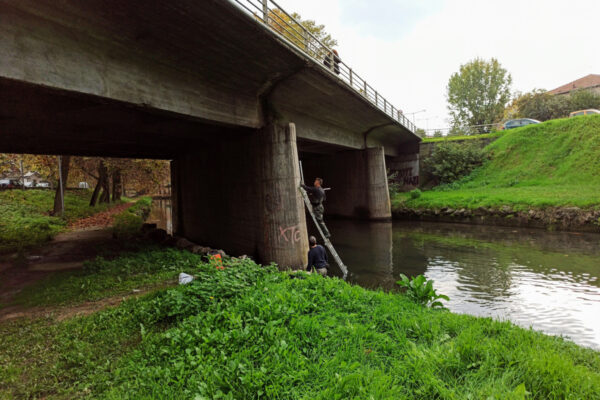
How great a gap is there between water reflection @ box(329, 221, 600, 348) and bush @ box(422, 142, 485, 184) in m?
12.4

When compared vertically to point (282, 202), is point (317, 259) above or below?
below

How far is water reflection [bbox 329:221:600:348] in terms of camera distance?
261 inches

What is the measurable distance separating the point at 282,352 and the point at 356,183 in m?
23.1

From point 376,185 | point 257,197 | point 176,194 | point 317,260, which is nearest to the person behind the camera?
point 317,260

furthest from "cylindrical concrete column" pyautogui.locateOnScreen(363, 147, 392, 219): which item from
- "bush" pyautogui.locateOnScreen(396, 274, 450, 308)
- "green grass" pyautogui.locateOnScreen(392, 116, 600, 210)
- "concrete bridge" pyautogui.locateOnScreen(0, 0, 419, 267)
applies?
"bush" pyautogui.locateOnScreen(396, 274, 450, 308)

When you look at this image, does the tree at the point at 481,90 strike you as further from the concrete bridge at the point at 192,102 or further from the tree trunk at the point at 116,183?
the tree trunk at the point at 116,183

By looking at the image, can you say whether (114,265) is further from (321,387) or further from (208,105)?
(321,387)

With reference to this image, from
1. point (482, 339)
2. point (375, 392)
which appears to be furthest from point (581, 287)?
point (375, 392)

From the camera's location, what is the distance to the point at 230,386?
2.90 meters

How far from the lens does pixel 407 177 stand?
1293 inches

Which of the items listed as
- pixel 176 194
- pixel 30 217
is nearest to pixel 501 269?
pixel 176 194

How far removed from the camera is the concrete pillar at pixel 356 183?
80.5 feet

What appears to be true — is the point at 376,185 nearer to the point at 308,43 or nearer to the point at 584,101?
the point at 308,43

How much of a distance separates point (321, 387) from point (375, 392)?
0.55 meters
